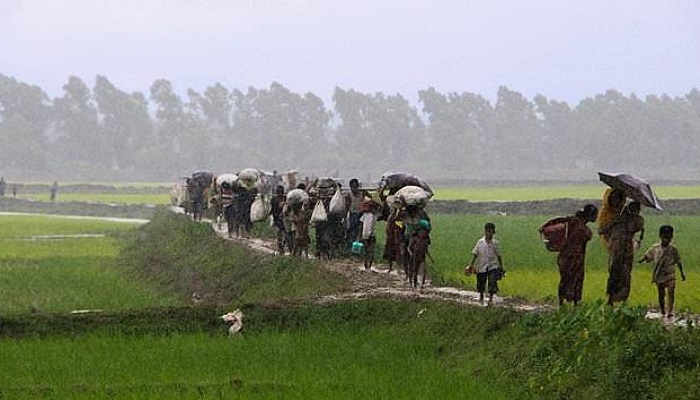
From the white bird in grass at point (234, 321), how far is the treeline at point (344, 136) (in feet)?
240

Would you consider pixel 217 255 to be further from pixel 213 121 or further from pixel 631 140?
pixel 213 121

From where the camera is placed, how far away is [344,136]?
9725cm

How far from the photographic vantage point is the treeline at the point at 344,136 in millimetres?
89562

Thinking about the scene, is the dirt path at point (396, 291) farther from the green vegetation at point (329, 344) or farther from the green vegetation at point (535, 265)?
the green vegetation at point (535, 265)

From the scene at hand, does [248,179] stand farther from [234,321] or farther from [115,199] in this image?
[115,199]

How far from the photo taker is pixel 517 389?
30.7ft

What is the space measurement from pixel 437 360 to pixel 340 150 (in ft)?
272

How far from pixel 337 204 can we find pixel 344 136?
8004cm

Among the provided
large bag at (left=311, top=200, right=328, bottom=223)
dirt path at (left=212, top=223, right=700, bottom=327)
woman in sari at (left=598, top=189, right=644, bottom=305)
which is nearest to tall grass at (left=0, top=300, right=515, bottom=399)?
dirt path at (left=212, top=223, right=700, bottom=327)

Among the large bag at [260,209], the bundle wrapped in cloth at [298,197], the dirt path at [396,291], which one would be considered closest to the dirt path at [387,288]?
the dirt path at [396,291]

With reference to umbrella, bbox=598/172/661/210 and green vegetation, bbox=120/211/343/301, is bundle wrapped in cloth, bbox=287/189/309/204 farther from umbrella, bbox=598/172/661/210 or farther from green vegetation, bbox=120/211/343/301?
umbrella, bbox=598/172/661/210

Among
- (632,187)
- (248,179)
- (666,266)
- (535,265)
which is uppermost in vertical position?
(632,187)

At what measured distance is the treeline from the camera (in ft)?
294

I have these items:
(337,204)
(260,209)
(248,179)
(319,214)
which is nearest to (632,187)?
(337,204)
